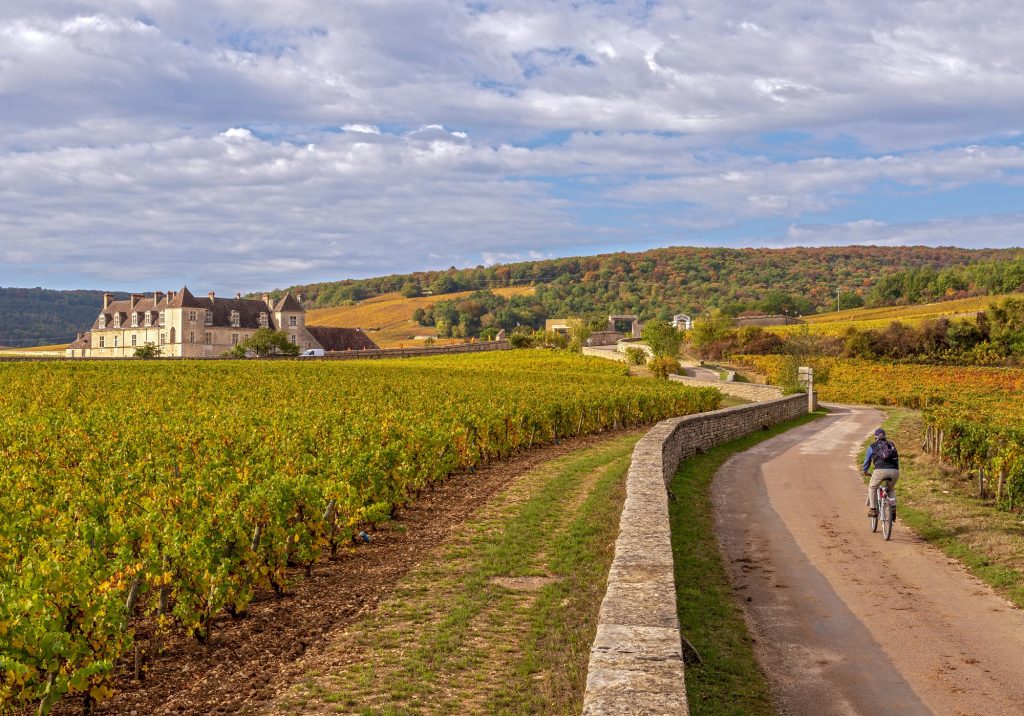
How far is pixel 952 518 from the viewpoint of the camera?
53.3 feet

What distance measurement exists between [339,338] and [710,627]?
107129 millimetres

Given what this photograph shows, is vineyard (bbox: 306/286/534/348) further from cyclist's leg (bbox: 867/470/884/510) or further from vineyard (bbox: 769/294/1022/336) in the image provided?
cyclist's leg (bbox: 867/470/884/510)

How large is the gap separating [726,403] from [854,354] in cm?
3697

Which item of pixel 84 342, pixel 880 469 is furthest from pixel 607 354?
pixel 84 342

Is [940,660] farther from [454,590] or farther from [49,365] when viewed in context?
[49,365]

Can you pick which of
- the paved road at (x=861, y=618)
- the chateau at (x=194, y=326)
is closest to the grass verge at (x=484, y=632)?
the paved road at (x=861, y=618)

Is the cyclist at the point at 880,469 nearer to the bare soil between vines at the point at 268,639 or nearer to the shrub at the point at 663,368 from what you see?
the bare soil between vines at the point at 268,639

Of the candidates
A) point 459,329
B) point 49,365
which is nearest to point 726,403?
point 49,365

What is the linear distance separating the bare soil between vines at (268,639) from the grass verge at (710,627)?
384 centimetres

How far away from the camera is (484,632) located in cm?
949

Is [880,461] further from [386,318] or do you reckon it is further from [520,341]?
[386,318]

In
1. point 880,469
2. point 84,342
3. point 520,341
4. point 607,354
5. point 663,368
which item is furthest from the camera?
point 84,342

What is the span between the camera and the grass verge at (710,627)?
7.94 m

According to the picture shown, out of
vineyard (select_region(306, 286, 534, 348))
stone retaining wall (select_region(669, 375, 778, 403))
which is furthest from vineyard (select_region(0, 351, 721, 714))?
vineyard (select_region(306, 286, 534, 348))
